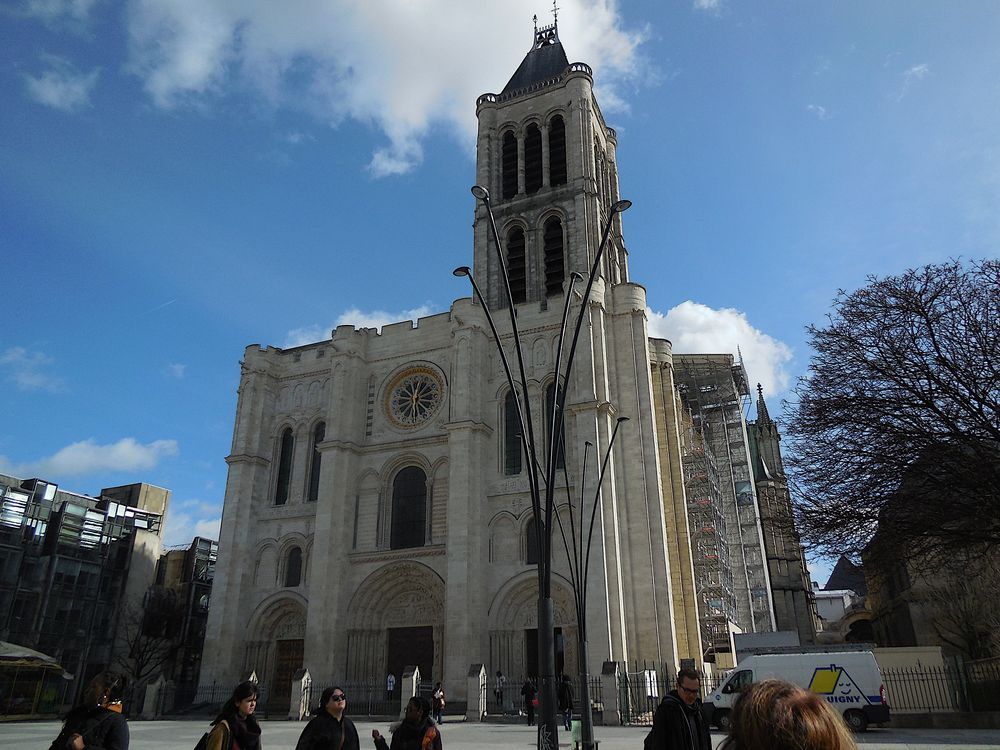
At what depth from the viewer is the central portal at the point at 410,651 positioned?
92.6 ft

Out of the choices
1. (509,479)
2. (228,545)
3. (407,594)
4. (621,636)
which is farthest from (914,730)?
(228,545)

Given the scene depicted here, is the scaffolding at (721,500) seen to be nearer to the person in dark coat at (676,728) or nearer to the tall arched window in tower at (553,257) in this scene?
the tall arched window in tower at (553,257)

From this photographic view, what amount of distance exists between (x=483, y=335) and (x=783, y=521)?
61.2 feet

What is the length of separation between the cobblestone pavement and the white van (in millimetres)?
436

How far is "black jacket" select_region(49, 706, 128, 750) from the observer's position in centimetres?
495

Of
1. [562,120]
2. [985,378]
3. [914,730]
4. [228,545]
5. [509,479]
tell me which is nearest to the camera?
[985,378]

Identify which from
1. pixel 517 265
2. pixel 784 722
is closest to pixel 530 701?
pixel 784 722

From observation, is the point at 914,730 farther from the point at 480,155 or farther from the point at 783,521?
the point at 480,155

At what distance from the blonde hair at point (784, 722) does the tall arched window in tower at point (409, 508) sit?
28702mm

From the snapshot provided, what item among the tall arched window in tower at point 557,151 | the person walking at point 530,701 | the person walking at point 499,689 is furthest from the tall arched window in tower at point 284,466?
the tall arched window in tower at point 557,151

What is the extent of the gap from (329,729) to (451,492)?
23074mm

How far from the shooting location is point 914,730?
1747 cm

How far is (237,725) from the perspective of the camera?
5.18 meters

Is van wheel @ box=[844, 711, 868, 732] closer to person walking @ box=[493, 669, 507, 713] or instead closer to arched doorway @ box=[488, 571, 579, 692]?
arched doorway @ box=[488, 571, 579, 692]
